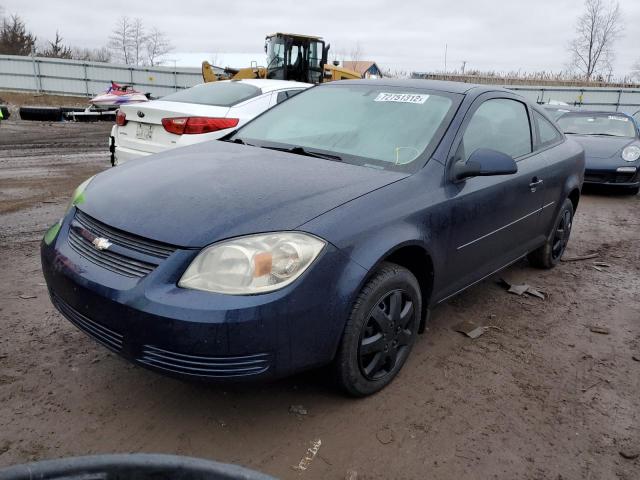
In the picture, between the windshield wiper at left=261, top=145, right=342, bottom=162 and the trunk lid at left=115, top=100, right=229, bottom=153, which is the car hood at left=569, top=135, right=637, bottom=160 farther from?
the windshield wiper at left=261, top=145, right=342, bottom=162

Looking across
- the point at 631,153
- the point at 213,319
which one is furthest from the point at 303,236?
the point at 631,153

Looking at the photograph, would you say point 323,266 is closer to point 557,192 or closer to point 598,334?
point 598,334

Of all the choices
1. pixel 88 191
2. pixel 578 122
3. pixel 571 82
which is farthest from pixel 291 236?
pixel 571 82

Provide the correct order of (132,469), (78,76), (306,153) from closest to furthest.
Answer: (132,469) < (306,153) < (78,76)

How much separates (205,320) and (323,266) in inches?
21.6

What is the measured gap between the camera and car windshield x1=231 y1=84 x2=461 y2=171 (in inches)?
123

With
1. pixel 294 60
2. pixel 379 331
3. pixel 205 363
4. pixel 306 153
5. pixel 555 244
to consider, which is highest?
pixel 294 60

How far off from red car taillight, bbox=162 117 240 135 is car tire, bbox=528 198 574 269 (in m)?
3.58

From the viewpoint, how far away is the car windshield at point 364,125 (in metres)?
3.13

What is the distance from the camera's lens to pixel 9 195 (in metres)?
6.73

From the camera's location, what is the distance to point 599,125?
10.0 metres

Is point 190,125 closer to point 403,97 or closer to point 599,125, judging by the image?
point 403,97

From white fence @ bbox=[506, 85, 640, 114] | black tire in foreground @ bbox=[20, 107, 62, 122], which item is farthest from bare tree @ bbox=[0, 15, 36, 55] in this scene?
white fence @ bbox=[506, 85, 640, 114]

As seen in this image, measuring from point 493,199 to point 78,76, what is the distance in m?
27.1
